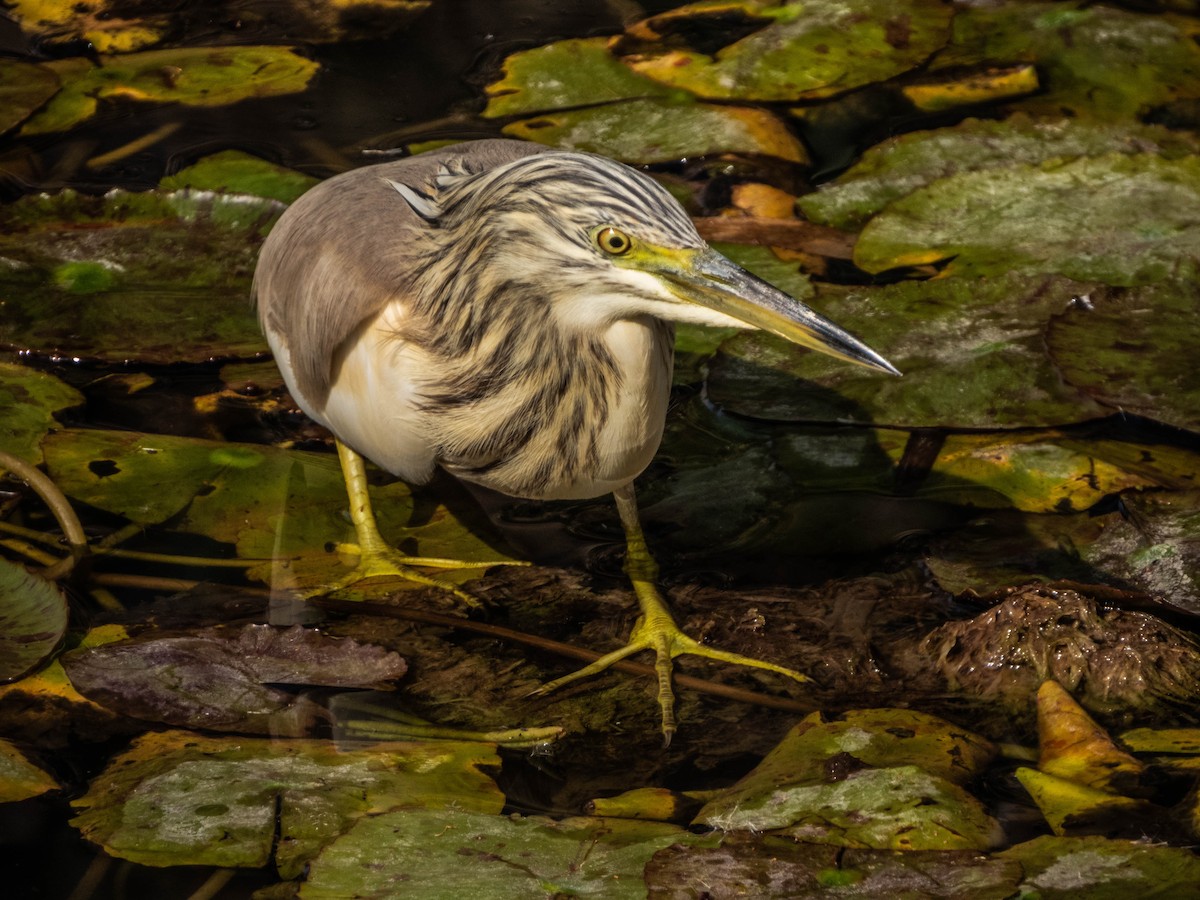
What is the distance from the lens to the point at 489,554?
3646 millimetres

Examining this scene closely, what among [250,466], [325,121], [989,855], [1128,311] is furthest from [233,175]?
[989,855]

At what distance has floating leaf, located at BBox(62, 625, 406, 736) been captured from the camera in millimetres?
2992

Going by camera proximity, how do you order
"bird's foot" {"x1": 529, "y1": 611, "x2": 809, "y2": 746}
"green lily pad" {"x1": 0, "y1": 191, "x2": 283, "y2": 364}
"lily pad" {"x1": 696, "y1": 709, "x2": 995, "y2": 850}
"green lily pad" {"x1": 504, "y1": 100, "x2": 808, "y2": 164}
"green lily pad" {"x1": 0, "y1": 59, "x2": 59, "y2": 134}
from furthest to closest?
"green lily pad" {"x1": 0, "y1": 59, "x2": 59, "y2": 134} < "green lily pad" {"x1": 504, "y1": 100, "x2": 808, "y2": 164} < "green lily pad" {"x1": 0, "y1": 191, "x2": 283, "y2": 364} < "bird's foot" {"x1": 529, "y1": 611, "x2": 809, "y2": 746} < "lily pad" {"x1": 696, "y1": 709, "x2": 995, "y2": 850}

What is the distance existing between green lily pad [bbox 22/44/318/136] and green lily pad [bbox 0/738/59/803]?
10.2ft

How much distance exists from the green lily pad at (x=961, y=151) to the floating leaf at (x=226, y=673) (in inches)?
93.5

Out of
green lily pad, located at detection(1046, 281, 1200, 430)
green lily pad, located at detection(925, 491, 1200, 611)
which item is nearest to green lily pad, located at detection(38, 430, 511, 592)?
green lily pad, located at detection(925, 491, 1200, 611)

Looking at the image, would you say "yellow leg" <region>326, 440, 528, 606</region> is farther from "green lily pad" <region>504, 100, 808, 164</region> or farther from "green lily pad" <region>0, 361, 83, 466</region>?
"green lily pad" <region>504, 100, 808, 164</region>

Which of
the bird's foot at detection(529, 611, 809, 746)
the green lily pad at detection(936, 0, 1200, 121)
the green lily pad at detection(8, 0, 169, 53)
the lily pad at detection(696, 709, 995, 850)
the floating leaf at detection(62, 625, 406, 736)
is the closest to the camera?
the lily pad at detection(696, 709, 995, 850)

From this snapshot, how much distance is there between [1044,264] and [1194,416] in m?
0.82

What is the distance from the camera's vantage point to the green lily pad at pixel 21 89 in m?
5.09

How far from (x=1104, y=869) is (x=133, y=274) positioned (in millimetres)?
3249

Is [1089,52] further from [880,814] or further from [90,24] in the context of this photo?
[90,24]

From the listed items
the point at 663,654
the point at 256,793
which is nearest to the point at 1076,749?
the point at 663,654

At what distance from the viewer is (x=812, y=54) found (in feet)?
17.6
